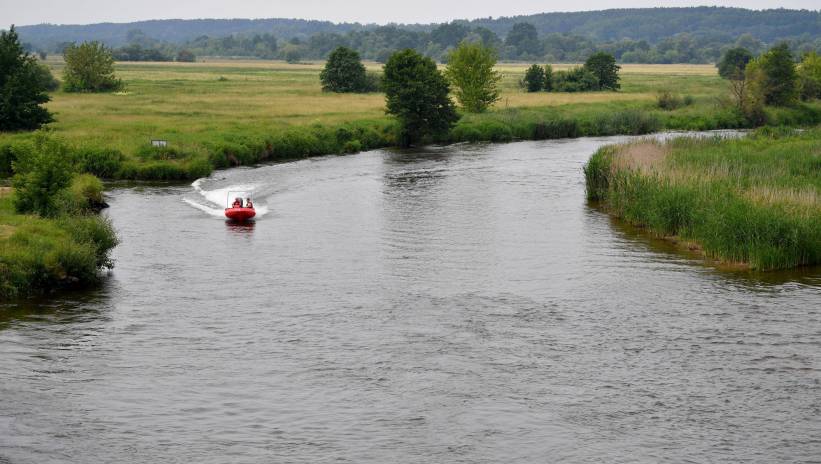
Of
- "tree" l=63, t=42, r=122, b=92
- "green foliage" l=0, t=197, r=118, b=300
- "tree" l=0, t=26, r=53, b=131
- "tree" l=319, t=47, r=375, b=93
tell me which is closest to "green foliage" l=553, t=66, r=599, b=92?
"tree" l=319, t=47, r=375, b=93

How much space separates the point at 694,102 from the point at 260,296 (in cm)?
8577

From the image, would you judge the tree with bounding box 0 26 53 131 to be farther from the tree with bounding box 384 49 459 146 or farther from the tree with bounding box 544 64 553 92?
the tree with bounding box 544 64 553 92

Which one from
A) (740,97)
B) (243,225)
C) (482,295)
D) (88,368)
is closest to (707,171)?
(482,295)

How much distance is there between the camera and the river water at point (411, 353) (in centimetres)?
2133

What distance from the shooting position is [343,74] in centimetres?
11950

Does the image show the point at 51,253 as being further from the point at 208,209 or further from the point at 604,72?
the point at 604,72

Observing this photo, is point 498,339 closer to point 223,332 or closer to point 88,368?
point 223,332

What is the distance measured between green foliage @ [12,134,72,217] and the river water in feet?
11.4

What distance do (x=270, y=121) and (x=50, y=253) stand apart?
48148mm

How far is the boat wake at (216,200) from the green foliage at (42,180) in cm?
968

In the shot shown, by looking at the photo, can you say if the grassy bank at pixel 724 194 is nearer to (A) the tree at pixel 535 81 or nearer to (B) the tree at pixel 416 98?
(B) the tree at pixel 416 98

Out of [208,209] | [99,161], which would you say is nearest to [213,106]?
[99,161]

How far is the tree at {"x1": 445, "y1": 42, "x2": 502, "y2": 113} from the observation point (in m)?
96.9

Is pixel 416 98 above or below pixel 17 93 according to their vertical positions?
below
